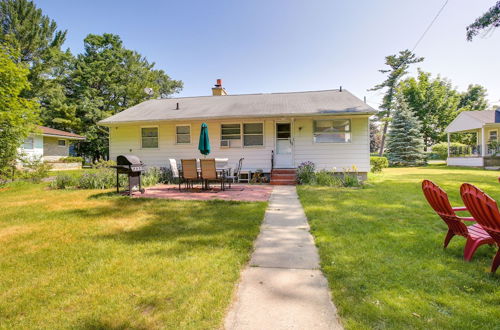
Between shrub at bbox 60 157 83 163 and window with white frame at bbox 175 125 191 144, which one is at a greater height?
window with white frame at bbox 175 125 191 144

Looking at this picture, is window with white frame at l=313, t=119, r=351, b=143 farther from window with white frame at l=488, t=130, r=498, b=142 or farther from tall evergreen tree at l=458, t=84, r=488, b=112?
tall evergreen tree at l=458, t=84, r=488, b=112

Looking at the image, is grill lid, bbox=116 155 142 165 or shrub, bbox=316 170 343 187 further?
shrub, bbox=316 170 343 187

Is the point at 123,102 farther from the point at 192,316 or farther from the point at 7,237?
the point at 192,316

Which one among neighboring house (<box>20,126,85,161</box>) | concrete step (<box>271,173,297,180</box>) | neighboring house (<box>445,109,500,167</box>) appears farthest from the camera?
neighboring house (<box>20,126,85,161</box>)

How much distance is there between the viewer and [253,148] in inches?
484

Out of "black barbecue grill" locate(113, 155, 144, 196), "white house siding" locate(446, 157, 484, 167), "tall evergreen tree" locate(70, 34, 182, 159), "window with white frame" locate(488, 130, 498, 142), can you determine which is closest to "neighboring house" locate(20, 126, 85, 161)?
"tall evergreen tree" locate(70, 34, 182, 159)

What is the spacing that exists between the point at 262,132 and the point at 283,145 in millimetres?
1252

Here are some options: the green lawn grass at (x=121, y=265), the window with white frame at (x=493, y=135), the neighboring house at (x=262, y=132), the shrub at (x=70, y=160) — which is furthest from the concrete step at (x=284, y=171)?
the shrub at (x=70, y=160)

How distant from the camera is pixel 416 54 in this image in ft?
104

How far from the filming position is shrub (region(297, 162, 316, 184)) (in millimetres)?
10471

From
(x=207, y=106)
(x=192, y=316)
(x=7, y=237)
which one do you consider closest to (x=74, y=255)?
(x=7, y=237)

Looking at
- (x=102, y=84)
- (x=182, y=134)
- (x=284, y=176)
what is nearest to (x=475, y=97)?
(x=284, y=176)

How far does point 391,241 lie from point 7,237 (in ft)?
20.4

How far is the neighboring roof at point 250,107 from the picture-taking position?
1127cm
